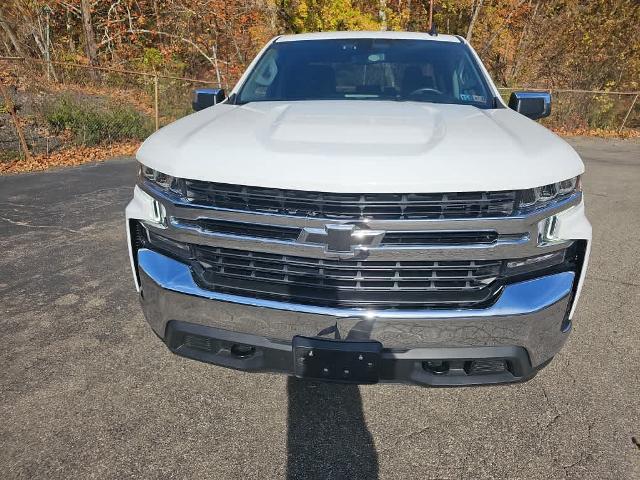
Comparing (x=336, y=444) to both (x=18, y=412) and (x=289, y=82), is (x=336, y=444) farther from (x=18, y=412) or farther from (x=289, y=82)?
(x=289, y=82)

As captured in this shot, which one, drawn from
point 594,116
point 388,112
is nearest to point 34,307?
point 388,112

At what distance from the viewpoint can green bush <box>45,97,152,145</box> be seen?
10.1m

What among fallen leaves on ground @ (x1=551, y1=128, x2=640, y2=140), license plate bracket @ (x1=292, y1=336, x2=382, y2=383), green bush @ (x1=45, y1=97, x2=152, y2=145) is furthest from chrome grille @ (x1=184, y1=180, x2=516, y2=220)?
fallen leaves on ground @ (x1=551, y1=128, x2=640, y2=140)

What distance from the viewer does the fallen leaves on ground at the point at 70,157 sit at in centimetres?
836

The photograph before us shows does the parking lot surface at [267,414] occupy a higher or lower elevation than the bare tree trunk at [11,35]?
lower

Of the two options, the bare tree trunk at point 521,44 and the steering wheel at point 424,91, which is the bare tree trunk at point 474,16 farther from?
the steering wheel at point 424,91

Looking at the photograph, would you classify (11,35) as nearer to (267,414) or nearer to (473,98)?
(473,98)

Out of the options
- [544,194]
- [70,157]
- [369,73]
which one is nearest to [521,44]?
[70,157]

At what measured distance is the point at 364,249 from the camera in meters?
1.84

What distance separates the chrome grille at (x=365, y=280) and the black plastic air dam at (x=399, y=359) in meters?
0.19

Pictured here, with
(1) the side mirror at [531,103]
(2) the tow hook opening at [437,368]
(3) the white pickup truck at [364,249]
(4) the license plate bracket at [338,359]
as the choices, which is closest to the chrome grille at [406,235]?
(3) the white pickup truck at [364,249]

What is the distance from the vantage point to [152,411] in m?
2.41

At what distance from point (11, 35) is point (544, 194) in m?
18.0

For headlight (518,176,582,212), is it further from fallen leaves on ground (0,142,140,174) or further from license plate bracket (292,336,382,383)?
fallen leaves on ground (0,142,140,174)
